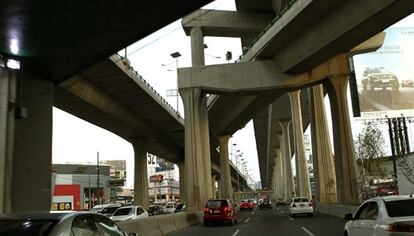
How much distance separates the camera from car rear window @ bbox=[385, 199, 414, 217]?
971 centimetres

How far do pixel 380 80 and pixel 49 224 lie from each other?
40.4 meters

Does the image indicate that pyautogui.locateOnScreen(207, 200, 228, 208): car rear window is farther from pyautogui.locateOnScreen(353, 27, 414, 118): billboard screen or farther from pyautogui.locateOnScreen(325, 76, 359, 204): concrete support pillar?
pyautogui.locateOnScreen(353, 27, 414, 118): billboard screen

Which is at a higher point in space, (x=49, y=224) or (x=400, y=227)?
(x=49, y=224)

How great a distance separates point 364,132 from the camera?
57000 millimetres

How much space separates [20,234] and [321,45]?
88.0 ft

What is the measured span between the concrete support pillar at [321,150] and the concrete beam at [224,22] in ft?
28.6

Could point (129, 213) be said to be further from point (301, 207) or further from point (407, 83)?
point (407, 83)

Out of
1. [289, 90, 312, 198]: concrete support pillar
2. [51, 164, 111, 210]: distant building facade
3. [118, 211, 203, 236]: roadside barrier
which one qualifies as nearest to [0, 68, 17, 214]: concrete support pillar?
[118, 211, 203, 236]: roadside barrier

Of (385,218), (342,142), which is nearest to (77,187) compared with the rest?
(342,142)

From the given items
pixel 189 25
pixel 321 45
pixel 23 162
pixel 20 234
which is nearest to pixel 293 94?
pixel 189 25

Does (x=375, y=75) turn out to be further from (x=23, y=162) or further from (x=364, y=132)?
(x=23, y=162)

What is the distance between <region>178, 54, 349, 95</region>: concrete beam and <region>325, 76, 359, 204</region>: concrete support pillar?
105 centimetres

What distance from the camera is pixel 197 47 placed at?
4906cm

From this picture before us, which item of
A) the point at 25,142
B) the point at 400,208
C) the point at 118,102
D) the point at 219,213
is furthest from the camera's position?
the point at 118,102
